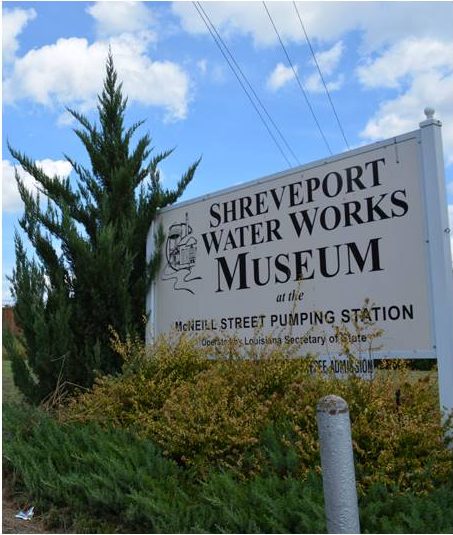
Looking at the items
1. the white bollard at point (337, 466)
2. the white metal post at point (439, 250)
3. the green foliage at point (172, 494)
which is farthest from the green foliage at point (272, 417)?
the white bollard at point (337, 466)

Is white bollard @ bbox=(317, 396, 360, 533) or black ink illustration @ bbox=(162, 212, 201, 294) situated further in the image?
black ink illustration @ bbox=(162, 212, 201, 294)

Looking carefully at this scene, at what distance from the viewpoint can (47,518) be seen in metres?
4.24

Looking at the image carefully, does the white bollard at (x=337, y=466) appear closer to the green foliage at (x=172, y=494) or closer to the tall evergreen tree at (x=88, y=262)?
the green foliage at (x=172, y=494)

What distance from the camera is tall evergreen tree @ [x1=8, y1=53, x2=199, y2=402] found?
7188mm

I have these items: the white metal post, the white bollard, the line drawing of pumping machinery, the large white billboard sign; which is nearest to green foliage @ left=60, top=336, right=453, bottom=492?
the white metal post

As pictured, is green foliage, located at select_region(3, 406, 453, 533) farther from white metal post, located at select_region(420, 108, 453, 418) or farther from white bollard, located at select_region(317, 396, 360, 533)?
white metal post, located at select_region(420, 108, 453, 418)

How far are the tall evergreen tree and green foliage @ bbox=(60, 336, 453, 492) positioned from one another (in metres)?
1.12

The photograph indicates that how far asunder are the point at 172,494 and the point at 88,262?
382 centimetres

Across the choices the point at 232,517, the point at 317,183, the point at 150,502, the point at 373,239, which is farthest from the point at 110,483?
the point at 317,183

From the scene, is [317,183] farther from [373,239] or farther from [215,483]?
[215,483]

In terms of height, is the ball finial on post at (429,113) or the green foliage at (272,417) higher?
the ball finial on post at (429,113)

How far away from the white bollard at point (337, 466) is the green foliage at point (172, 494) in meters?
0.50

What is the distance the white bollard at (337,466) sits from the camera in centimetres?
285

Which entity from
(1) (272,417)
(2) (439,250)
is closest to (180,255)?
(1) (272,417)
